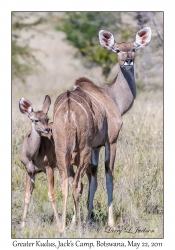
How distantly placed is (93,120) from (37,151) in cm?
104

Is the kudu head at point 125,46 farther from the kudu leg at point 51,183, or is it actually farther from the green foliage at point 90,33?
the green foliage at point 90,33

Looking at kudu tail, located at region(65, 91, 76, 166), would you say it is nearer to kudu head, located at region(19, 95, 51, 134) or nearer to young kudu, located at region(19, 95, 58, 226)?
kudu head, located at region(19, 95, 51, 134)

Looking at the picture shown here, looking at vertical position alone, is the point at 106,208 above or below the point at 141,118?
below

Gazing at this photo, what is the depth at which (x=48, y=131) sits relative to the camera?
753 centimetres

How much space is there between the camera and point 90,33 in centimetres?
2234

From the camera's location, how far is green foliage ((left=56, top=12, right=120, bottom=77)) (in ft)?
66.0

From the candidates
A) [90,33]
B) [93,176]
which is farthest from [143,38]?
[90,33]

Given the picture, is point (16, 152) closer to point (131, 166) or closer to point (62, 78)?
point (131, 166)

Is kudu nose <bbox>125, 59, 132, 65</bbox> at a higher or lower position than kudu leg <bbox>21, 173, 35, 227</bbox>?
higher

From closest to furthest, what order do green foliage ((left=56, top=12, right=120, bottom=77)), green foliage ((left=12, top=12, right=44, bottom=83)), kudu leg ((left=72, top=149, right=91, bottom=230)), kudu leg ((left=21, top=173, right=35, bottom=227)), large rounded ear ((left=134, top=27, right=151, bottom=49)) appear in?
1. kudu leg ((left=72, top=149, right=91, bottom=230))
2. kudu leg ((left=21, top=173, right=35, bottom=227))
3. large rounded ear ((left=134, top=27, right=151, bottom=49))
4. green foliage ((left=56, top=12, right=120, bottom=77))
5. green foliage ((left=12, top=12, right=44, bottom=83))

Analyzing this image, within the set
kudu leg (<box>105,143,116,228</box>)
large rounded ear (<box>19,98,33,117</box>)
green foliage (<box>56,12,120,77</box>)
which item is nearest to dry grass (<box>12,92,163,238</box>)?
kudu leg (<box>105,143,116,228</box>)

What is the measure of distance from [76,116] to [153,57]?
1246 centimetres

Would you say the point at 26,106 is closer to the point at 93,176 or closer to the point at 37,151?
the point at 37,151
